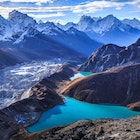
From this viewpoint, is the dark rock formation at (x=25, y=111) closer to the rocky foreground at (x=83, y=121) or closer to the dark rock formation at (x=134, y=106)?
the rocky foreground at (x=83, y=121)

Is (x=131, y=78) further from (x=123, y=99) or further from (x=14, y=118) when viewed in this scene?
(x=14, y=118)

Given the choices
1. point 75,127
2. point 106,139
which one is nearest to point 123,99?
point 75,127

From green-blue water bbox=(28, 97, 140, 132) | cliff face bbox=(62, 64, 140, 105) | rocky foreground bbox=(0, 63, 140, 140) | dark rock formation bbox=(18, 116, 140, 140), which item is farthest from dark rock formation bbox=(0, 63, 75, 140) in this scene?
dark rock formation bbox=(18, 116, 140, 140)

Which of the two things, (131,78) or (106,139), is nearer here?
(106,139)

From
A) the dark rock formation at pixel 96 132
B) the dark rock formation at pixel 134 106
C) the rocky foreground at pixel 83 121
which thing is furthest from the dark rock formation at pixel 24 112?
the dark rock formation at pixel 134 106

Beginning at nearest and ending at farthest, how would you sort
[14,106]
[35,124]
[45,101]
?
[35,124], [14,106], [45,101]
